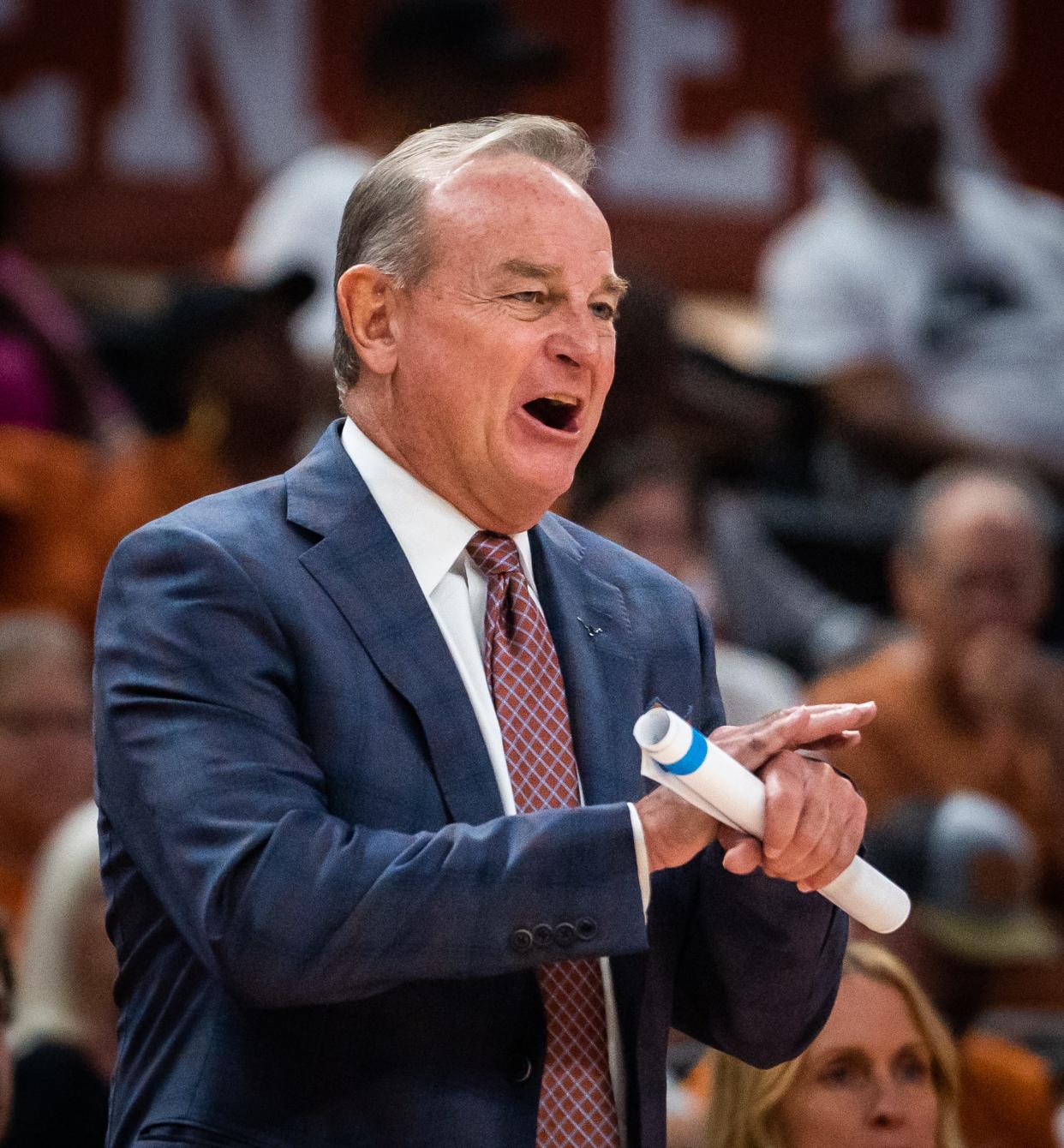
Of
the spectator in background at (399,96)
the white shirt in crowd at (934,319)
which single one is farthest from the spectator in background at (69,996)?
the white shirt in crowd at (934,319)

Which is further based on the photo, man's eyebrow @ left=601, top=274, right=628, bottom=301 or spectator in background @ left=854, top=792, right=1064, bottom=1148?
spectator in background @ left=854, top=792, right=1064, bottom=1148

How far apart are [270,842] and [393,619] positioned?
10.0 inches

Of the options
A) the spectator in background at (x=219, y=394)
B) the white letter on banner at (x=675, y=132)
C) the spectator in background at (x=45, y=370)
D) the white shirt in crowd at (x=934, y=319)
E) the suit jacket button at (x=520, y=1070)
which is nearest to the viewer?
the suit jacket button at (x=520, y=1070)

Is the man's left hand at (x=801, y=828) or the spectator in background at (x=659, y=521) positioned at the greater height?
the man's left hand at (x=801, y=828)

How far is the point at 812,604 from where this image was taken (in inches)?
212

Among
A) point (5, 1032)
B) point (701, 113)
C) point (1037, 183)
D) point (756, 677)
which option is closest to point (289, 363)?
point (756, 677)

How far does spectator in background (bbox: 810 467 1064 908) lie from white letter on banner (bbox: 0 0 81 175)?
10.1 ft

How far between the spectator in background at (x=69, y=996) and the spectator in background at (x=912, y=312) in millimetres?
3057

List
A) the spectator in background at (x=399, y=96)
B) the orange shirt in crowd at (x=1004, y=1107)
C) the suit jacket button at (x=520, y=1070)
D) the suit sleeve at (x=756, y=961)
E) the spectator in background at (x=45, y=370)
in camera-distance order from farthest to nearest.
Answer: the spectator in background at (x=399, y=96), the spectator in background at (x=45, y=370), the orange shirt in crowd at (x=1004, y=1107), the suit sleeve at (x=756, y=961), the suit jacket button at (x=520, y=1070)

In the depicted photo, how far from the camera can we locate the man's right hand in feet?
5.49

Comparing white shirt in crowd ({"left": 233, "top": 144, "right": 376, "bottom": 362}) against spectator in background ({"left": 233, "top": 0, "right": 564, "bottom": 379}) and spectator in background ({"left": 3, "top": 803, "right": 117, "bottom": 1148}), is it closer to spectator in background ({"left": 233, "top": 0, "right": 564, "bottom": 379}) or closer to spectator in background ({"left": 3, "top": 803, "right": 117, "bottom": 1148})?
spectator in background ({"left": 233, "top": 0, "right": 564, "bottom": 379})

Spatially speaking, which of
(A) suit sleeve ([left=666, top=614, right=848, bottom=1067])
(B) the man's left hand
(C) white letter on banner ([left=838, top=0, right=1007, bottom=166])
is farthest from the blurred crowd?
(B) the man's left hand

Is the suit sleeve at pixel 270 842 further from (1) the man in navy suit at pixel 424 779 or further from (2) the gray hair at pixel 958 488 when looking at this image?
(2) the gray hair at pixel 958 488

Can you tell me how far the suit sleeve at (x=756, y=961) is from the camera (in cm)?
184
